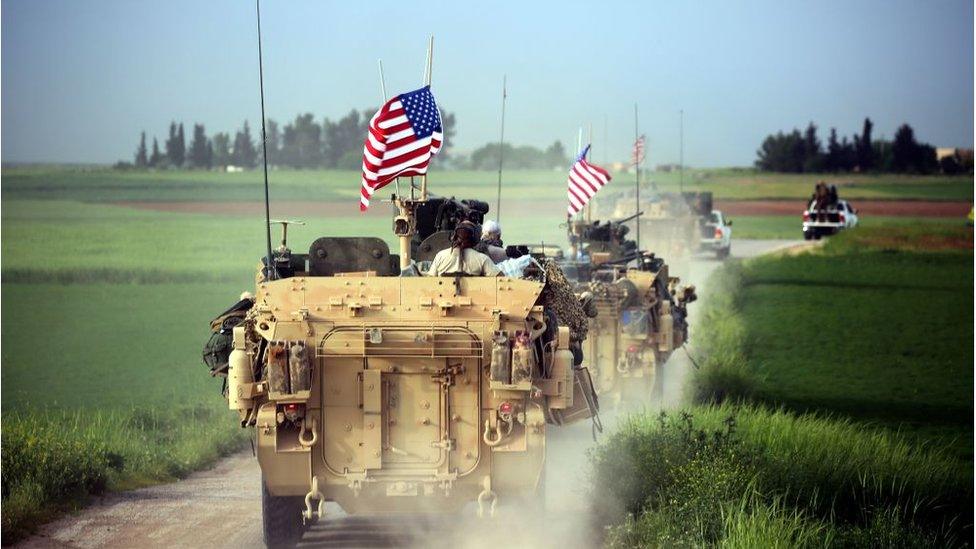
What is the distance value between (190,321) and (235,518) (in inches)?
815

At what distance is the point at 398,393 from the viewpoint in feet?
45.0

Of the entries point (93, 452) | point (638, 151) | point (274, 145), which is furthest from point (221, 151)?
point (93, 452)

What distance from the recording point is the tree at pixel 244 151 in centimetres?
6247

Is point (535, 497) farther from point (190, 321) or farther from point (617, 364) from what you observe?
point (190, 321)

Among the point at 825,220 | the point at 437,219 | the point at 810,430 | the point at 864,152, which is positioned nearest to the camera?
the point at 437,219

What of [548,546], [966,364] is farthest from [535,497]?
[966,364]

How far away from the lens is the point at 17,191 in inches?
2596

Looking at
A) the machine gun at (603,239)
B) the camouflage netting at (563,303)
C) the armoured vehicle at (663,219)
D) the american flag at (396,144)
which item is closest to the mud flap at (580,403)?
the camouflage netting at (563,303)

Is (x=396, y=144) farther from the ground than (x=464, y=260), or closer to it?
farther from the ground

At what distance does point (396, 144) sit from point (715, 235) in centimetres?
3523

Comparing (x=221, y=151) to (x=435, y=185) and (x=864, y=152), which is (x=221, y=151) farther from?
(x=864, y=152)

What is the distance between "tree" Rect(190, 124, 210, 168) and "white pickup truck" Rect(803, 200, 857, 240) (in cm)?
2551

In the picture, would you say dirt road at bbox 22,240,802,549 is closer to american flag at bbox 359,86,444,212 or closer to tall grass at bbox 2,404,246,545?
tall grass at bbox 2,404,246,545

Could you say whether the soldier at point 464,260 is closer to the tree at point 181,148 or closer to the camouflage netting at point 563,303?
the camouflage netting at point 563,303
